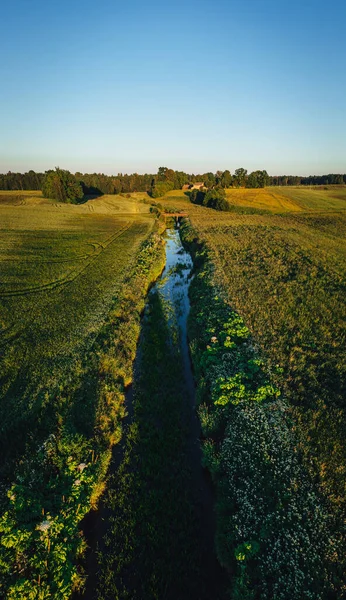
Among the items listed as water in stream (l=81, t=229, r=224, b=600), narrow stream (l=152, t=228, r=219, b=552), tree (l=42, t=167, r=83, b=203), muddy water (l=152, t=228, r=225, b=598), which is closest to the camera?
water in stream (l=81, t=229, r=224, b=600)

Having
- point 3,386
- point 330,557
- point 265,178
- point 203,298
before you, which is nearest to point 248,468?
point 330,557

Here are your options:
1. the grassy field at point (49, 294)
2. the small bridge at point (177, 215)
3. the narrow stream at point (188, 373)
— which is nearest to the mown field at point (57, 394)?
the grassy field at point (49, 294)

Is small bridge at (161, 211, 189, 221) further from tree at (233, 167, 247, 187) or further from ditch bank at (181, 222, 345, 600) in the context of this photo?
ditch bank at (181, 222, 345, 600)

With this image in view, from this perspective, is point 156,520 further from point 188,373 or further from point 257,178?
point 257,178

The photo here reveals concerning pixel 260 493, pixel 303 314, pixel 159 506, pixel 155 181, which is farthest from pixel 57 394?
pixel 155 181

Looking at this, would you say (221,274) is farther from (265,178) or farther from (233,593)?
(265,178)

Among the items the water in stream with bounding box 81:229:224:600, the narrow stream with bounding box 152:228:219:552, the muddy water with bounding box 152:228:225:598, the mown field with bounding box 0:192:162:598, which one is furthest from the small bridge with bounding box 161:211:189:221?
the water in stream with bounding box 81:229:224:600
